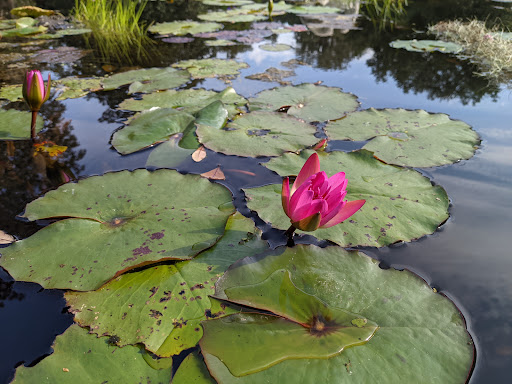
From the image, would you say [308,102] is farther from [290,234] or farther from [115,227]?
[115,227]

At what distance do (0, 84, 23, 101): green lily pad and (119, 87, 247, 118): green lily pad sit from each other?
917 millimetres

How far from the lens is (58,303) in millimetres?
1184

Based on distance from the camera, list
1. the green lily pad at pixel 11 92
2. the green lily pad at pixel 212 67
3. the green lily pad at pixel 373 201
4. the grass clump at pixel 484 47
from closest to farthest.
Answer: the green lily pad at pixel 373 201 < the green lily pad at pixel 11 92 < the green lily pad at pixel 212 67 < the grass clump at pixel 484 47

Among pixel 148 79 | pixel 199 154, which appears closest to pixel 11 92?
pixel 148 79

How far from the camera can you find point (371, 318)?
1.03 m

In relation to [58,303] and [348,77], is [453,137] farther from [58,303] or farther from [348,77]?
[58,303]

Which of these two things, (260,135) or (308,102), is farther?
(308,102)

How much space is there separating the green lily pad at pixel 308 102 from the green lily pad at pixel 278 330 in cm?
162

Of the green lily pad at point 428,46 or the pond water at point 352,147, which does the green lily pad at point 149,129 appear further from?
the green lily pad at point 428,46

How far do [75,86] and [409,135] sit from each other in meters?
2.88

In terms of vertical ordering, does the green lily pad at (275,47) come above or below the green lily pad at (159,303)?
above

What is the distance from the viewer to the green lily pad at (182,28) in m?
5.21

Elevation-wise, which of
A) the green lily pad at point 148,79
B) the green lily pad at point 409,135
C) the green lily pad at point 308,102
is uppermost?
the green lily pad at point 148,79

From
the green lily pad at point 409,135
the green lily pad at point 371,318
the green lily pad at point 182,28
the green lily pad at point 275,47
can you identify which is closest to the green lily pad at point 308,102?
the green lily pad at point 409,135
